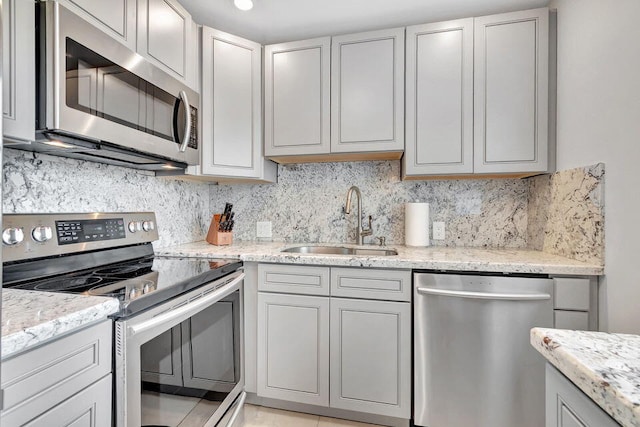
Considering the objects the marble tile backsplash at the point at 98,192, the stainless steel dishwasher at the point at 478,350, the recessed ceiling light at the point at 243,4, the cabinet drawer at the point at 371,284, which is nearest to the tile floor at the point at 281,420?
Answer: the stainless steel dishwasher at the point at 478,350

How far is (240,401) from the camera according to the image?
1679 mm

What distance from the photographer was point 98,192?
61.9 inches

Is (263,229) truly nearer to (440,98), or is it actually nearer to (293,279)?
(293,279)

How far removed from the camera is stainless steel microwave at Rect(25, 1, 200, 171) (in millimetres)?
1005

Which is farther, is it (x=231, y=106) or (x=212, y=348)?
(x=231, y=106)

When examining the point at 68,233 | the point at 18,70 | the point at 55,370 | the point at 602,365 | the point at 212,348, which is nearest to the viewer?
the point at 602,365

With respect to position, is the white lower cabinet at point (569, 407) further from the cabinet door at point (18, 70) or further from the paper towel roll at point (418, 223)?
the cabinet door at point (18, 70)

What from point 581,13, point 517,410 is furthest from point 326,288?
point 581,13

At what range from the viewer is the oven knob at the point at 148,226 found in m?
1.76

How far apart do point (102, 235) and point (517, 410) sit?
211cm

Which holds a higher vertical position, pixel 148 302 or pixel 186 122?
pixel 186 122

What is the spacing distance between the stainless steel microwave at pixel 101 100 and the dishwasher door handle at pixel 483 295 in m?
1.42

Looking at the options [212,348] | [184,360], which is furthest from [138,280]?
[212,348]

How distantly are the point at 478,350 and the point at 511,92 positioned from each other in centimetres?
140
